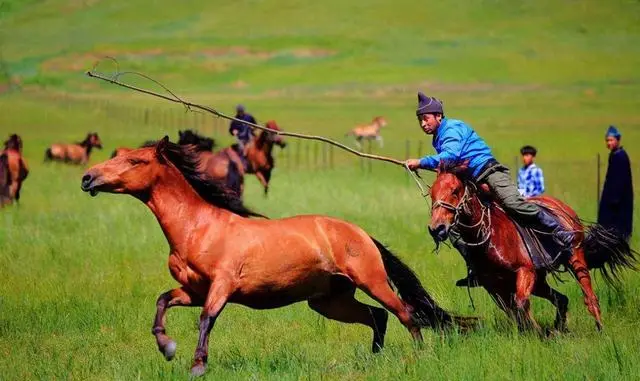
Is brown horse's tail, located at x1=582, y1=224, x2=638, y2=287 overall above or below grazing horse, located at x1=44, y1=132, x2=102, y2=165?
above

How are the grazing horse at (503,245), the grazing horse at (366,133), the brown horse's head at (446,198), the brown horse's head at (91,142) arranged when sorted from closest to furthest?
the brown horse's head at (446,198)
the grazing horse at (503,245)
the brown horse's head at (91,142)
the grazing horse at (366,133)

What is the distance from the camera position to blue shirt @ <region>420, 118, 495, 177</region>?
35.9ft

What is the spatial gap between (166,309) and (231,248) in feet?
2.29

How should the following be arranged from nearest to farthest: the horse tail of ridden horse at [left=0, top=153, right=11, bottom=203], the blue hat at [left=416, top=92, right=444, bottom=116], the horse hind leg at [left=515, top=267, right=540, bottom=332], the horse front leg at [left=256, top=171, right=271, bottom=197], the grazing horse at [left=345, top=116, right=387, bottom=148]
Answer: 1. the horse hind leg at [left=515, top=267, right=540, bottom=332]
2. the blue hat at [left=416, top=92, right=444, bottom=116]
3. the horse tail of ridden horse at [left=0, top=153, right=11, bottom=203]
4. the horse front leg at [left=256, top=171, right=271, bottom=197]
5. the grazing horse at [left=345, top=116, right=387, bottom=148]

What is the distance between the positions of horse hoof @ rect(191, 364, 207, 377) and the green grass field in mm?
161

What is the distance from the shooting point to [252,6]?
153 meters

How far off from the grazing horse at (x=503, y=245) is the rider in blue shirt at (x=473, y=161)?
0.11 meters

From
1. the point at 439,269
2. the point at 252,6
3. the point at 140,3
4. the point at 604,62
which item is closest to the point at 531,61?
the point at 604,62

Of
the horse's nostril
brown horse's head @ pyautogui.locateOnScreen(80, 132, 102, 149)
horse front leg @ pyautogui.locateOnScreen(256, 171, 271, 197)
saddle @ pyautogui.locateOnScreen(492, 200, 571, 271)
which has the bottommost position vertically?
brown horse's head @ pyautogui.locateOnScreen(80, 132, 102, 149)

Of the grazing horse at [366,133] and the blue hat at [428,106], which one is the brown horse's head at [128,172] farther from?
the grazing horse at [366,133]

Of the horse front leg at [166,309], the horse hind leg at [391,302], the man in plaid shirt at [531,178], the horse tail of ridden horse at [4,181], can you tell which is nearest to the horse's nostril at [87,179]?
the horse front leg at [166,309]

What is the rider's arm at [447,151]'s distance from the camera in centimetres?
1091

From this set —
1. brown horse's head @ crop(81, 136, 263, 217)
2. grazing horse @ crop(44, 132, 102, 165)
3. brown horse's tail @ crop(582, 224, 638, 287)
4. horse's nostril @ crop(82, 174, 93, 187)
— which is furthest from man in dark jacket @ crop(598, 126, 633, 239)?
grazing horse @ crop(44, 132, 102, 165)

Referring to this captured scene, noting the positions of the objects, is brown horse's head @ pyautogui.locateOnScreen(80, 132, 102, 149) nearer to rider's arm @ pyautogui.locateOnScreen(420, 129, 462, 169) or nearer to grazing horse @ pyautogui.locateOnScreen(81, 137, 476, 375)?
grazing horse @ pyautogui.locateOnScreen(81, 137, 476, 375)
